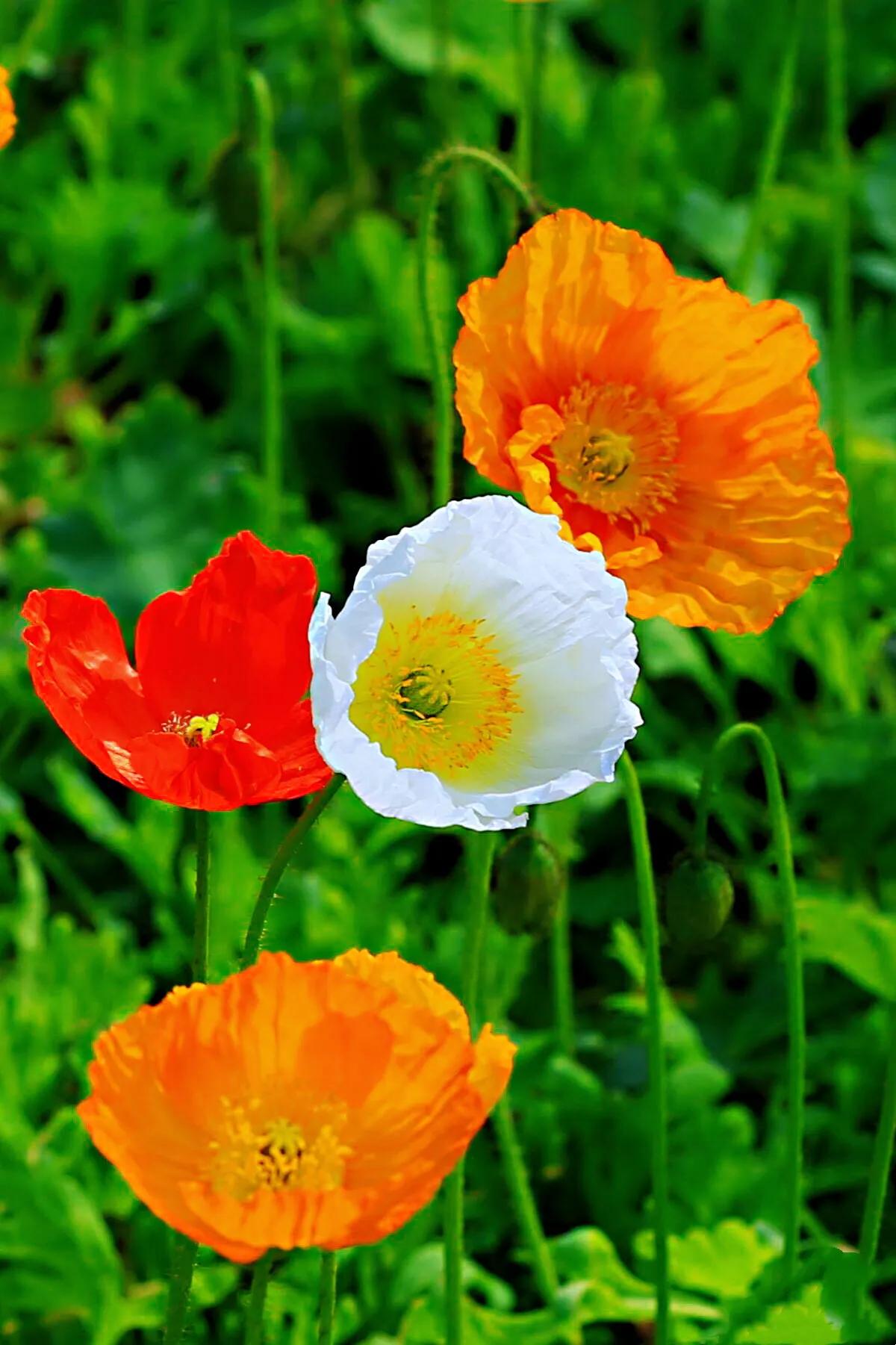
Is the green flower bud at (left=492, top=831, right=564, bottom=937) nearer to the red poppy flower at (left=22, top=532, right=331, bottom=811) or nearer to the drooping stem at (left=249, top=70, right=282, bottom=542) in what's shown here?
the red poppy flower at (left=22, top=532, right=331, bottom=811)

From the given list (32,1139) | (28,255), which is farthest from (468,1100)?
(28,255)

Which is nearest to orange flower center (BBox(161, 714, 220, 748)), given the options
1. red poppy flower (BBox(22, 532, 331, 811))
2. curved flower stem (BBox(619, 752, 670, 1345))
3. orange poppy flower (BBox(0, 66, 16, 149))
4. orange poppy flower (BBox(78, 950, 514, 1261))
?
red poppy flower (BBox(22, 532, 331, 811))

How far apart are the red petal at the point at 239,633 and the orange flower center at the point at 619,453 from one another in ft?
0.67

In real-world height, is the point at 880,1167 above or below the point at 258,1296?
below

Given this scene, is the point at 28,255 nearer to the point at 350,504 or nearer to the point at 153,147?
the point at 153,147

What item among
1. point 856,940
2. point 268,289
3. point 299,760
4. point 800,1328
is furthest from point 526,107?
point 800,1328

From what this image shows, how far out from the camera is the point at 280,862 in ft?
2.93

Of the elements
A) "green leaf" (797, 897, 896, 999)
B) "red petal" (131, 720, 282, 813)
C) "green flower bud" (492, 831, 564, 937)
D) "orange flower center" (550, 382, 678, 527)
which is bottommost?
"green leaf" (797, 897, 896, 999)

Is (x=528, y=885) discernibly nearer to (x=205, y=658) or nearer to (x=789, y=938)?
(x=789, y=938)

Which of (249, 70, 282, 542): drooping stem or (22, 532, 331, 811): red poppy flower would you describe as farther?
(249, 70, 282, 542): drooping stem

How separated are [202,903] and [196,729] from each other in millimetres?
100

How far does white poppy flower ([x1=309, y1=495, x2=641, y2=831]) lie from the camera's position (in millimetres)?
865

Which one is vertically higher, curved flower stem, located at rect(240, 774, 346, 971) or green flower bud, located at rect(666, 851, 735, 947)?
curved flower stem, located at rect(240, 774, 346, 971)

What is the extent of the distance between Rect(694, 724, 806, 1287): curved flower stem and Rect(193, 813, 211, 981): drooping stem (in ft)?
1.19
